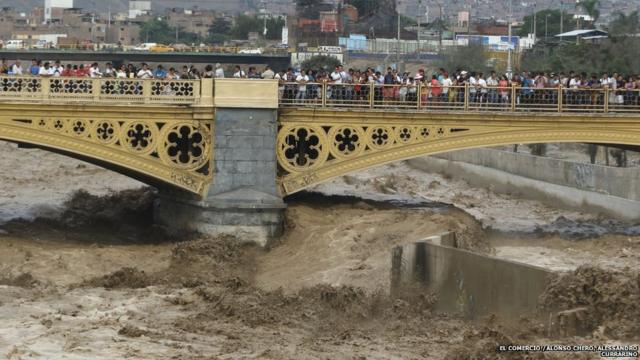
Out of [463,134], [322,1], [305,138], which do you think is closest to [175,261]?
[305,138]

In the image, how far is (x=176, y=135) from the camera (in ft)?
119

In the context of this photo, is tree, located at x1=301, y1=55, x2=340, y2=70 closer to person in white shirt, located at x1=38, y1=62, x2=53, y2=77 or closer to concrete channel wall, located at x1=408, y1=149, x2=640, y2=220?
concrete channel wall, located at x1=408, y1=149, x2=640, y2=220

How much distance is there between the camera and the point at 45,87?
34406 millimetres

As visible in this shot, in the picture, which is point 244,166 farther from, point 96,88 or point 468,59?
point 468,59

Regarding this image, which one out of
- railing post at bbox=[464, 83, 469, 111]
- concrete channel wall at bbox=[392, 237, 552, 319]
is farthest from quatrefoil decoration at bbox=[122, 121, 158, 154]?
concrete channel wall at bbox=[392, 237, 552, 319]

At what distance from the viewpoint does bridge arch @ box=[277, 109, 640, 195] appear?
1414 inches

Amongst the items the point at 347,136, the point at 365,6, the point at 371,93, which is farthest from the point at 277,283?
the point at 365,6

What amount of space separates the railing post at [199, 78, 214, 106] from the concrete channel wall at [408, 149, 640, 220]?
15.9 metres

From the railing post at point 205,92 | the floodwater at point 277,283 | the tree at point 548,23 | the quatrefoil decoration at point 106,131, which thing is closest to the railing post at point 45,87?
the quatrefoil decoration at point 106,131

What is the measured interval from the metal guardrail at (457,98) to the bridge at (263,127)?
0.04m

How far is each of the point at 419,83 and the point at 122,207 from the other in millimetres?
12185

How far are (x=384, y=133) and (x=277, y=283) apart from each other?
21.5ft

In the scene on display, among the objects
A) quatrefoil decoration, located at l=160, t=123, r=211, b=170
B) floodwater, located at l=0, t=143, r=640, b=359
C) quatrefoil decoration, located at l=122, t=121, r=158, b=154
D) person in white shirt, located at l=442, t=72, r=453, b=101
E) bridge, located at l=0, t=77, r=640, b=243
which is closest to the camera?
floodwater, located at l=0, t=143, r=640, b=359

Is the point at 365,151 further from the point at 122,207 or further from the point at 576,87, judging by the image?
the point at 122,207
